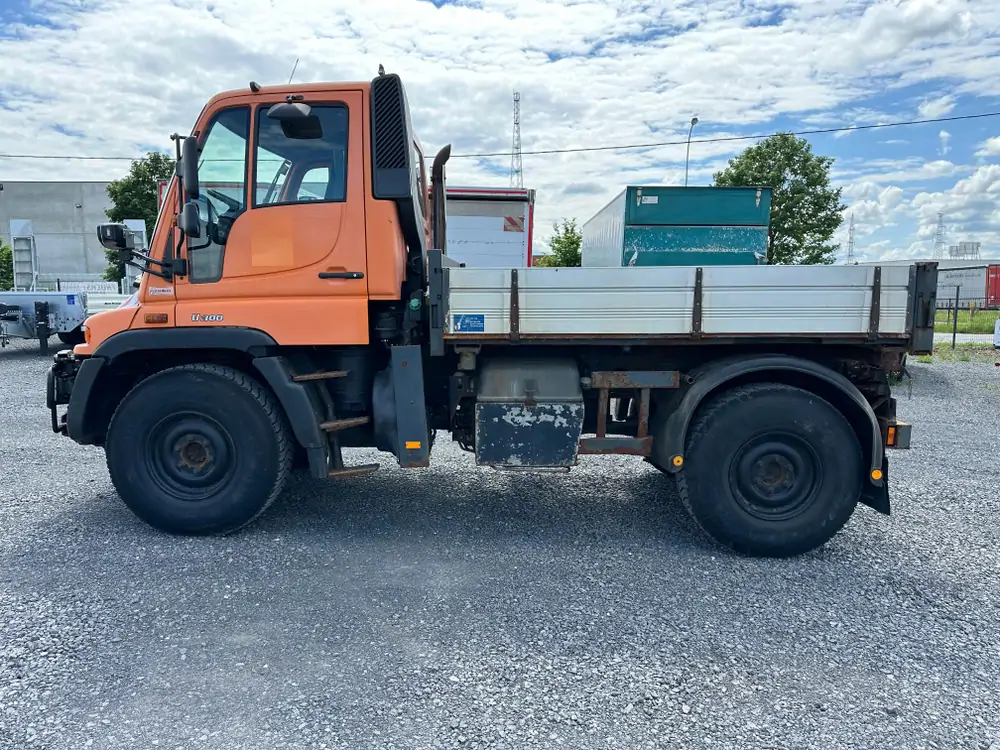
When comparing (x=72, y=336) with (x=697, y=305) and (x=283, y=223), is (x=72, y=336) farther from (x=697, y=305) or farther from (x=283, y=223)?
(x=697, y=305)

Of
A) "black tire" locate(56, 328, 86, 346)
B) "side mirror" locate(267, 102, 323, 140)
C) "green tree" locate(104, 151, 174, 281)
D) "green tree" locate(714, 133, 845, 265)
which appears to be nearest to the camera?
"side mirror" locate(267, 102, 323, 140)

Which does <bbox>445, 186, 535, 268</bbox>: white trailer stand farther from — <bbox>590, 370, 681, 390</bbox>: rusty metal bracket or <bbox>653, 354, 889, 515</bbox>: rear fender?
<bbox>653, 354, 889, 515</bbox>: rear fender

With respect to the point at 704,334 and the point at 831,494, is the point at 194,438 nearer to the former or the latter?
the point at 704,334

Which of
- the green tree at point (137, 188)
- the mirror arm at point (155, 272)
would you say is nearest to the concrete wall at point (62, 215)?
the green tree at point (137, 188)

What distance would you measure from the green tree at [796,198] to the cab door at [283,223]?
19.7m

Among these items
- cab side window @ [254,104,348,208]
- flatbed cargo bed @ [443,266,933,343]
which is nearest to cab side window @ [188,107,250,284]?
cab side window @ [254,104,348,208]

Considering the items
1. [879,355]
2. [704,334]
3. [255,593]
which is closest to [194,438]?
[255,593]

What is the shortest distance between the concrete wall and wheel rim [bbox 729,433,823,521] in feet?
161

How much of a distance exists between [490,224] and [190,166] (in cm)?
617

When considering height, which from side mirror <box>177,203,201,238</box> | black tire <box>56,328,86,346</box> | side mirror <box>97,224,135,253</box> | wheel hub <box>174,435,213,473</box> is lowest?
wheel hub <box>174,435,213,473</box>

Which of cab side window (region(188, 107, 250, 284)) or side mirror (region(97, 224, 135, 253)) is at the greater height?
cab side window (region(188, 107, 250, 284))

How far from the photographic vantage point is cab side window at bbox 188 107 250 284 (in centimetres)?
421

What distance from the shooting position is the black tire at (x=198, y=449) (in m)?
4.29

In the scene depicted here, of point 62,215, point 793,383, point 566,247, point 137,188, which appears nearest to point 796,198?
point 566,247
